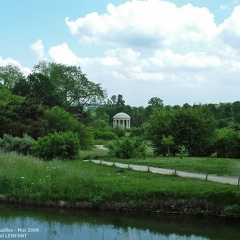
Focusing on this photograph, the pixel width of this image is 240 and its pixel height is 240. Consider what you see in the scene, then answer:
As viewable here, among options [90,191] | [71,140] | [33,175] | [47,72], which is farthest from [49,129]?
[47,72]

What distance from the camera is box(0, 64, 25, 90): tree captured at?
70.5 meters

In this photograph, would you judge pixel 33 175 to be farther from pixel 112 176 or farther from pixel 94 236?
pixel 94 236

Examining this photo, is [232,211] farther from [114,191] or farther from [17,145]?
[17,145]

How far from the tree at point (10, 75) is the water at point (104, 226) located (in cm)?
5844

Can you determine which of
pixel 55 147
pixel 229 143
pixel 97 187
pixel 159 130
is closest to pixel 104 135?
pixel 159 130

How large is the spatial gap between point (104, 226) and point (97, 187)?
2.83 metres

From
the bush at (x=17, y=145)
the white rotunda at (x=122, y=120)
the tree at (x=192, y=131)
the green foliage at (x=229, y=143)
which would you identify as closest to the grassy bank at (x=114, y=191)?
the bush at (x=17, y=145)

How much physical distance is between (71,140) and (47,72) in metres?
48.1

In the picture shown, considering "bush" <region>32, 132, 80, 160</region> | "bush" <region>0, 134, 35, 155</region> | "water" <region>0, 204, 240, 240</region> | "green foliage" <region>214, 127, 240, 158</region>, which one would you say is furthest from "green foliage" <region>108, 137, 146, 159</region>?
"water" <region>0, 204, 240, 240</region>

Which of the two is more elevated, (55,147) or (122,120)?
(122,120)

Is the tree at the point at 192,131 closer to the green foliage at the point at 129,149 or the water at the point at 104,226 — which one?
the green foliage at the point at 129,149

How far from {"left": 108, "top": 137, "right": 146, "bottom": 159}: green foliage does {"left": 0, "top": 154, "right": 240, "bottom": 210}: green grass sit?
1046 centimetres

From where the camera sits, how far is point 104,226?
13797mm

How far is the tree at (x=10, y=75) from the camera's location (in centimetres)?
7054
